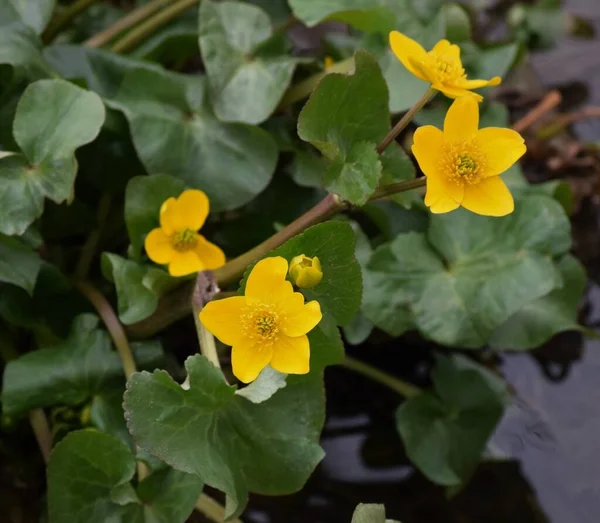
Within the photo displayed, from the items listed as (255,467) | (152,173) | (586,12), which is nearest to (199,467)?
(255,467)

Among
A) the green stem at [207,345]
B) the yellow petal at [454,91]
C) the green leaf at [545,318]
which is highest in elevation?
the yellow petal at [454,91]

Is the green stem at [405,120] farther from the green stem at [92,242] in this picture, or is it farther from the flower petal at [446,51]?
the green stem at [92,242]

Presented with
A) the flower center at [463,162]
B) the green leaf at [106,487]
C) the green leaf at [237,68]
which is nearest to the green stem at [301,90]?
the green leaf at [237,68]

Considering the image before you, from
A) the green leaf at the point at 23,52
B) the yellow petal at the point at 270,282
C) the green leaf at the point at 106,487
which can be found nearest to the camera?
the yellow petal at the point at 270,282

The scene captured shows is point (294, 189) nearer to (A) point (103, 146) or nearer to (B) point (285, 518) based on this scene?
(A) point (103, 146)

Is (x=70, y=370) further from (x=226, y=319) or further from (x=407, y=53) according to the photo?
(x=407, y=53)

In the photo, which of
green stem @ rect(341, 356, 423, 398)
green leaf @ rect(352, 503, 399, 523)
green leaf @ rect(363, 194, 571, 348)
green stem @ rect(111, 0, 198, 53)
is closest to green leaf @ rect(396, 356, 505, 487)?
green stem @ rect(341, 356, 423, 398)
